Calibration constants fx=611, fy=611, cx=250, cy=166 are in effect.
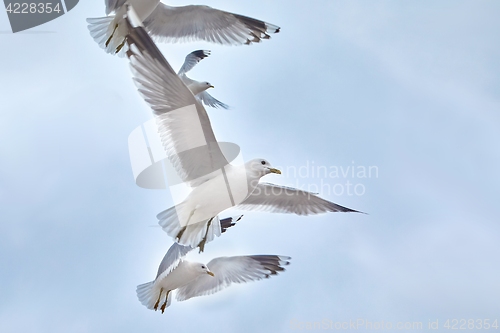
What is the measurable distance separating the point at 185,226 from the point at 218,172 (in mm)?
406

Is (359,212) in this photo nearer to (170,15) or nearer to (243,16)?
(243,16)

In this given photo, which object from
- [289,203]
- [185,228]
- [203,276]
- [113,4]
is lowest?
[203,276]

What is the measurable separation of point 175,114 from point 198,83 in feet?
10.4

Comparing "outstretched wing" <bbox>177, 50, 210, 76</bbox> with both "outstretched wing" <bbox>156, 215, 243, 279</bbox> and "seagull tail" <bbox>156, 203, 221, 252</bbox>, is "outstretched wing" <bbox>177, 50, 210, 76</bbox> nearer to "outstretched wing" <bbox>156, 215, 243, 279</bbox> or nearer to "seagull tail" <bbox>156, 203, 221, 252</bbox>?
"outstretched wing" <bbox>156, 215, 243, 279</bbox>

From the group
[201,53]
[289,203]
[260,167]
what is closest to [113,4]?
[260,167]

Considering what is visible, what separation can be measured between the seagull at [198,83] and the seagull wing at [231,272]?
2.01 meters

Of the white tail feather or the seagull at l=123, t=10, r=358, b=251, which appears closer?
the seagull at l=123, t=10, r=358, b=251

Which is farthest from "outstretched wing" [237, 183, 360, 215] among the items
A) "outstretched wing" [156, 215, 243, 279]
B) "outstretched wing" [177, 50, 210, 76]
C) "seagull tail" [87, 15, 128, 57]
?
"outstretched wing" [177, 50, 210, 76]

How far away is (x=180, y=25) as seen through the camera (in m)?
5.32

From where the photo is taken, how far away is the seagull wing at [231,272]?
5.18 metres

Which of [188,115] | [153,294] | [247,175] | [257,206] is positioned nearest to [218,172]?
[247,175]

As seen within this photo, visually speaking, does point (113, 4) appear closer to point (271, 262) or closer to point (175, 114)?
point (175, 114)

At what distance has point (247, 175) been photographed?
382 cm

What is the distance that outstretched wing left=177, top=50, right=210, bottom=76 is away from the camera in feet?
22.4
